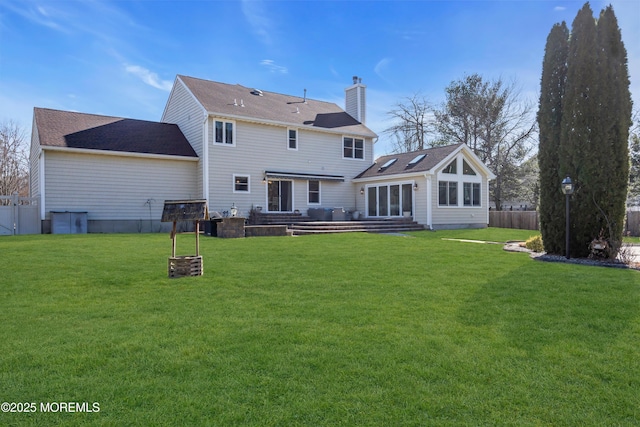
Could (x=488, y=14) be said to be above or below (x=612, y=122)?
above

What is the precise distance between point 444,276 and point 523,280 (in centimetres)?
113

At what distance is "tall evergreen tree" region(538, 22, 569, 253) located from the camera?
9.07 m

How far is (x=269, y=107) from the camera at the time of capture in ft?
65.2

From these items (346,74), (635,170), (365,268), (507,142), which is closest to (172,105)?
(346,74)

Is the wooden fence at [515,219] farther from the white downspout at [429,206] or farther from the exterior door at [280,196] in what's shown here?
the exterior door at [280,196]

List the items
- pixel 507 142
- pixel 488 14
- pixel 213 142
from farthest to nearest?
pixel 507 142
pixel 213 142
pixel 488 14

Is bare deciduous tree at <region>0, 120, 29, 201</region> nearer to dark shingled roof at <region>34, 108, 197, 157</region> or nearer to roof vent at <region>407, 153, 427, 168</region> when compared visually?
dark shingled roof at <region>34, 108, 197, 157</region>

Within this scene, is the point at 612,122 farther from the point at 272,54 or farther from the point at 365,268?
the point at 272,54

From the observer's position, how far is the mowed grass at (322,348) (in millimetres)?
2297

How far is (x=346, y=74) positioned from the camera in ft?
78.7

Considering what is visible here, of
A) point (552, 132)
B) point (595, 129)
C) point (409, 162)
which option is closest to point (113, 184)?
point (409, 162)

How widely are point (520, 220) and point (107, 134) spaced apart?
815 inches

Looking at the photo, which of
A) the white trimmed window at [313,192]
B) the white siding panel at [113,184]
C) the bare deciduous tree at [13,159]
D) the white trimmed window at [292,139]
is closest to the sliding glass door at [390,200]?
the white trimmed window at [313,192]

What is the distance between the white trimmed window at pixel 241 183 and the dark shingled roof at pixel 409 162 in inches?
249
